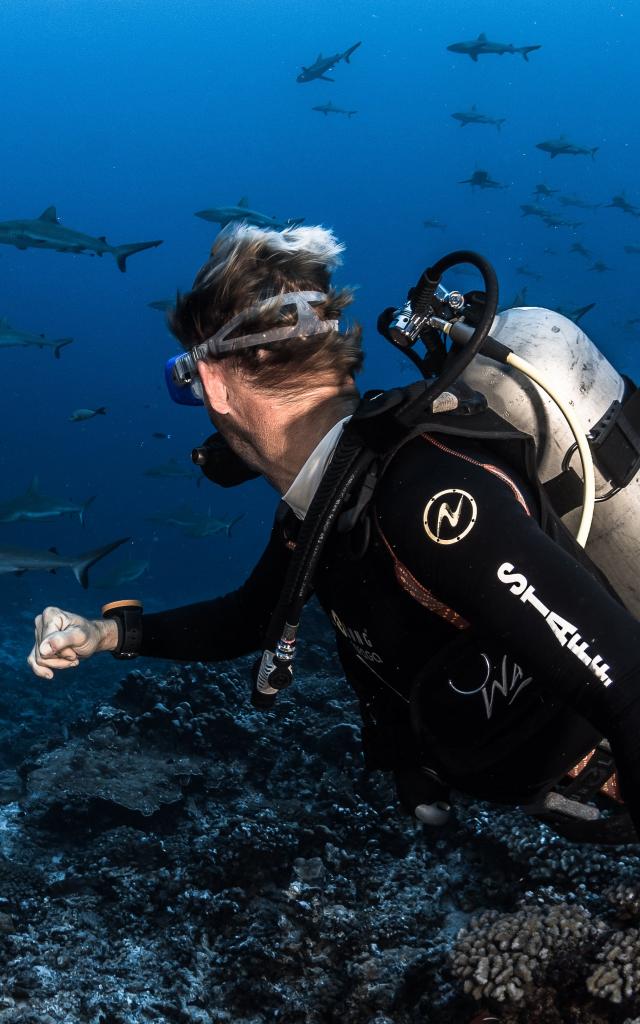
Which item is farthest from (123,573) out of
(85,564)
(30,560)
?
(85,564)

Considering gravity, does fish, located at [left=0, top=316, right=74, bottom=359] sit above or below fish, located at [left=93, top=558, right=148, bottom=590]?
above

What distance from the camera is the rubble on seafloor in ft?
12.3

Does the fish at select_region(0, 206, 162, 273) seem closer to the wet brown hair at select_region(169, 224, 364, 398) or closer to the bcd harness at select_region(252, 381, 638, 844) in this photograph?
the wet brown hair at select_region(169, 224, 364, 398)

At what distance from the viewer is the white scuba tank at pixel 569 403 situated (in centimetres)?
210

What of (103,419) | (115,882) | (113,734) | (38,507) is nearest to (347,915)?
(115,882)

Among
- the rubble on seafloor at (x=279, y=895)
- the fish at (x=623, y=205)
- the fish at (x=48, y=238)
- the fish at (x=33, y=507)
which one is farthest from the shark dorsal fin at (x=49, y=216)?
the fish at (x=623, y=205)

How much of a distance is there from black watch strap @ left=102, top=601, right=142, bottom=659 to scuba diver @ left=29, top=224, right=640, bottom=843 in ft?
0.45

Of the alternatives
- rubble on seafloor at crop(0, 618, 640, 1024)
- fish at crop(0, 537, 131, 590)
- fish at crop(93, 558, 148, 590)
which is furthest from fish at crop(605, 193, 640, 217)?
rubble on seafloor at crop(0, 618, 640, 1024)

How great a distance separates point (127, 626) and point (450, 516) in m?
1.76

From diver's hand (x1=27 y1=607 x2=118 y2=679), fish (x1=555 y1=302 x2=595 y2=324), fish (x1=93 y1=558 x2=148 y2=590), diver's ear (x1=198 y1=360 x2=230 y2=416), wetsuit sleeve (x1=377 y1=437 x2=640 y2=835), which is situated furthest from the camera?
fish (x1=93 y1=558 x2=148 y2=590)

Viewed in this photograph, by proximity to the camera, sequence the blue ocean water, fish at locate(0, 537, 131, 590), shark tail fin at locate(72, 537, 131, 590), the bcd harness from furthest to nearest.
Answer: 1. the blue ocean water
2. fish at locate(0, 537, 131, 590)
3. shark tail fin at locate(72, 537, 131, 590)
4. the bcd harness

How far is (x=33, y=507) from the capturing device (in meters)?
14.9

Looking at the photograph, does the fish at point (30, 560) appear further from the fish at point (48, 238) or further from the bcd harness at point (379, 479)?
the fish at point (48, 238)

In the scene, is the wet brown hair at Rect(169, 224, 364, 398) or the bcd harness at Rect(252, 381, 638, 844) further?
the wet brown hair at Rect(169, 224, 364, 398)
